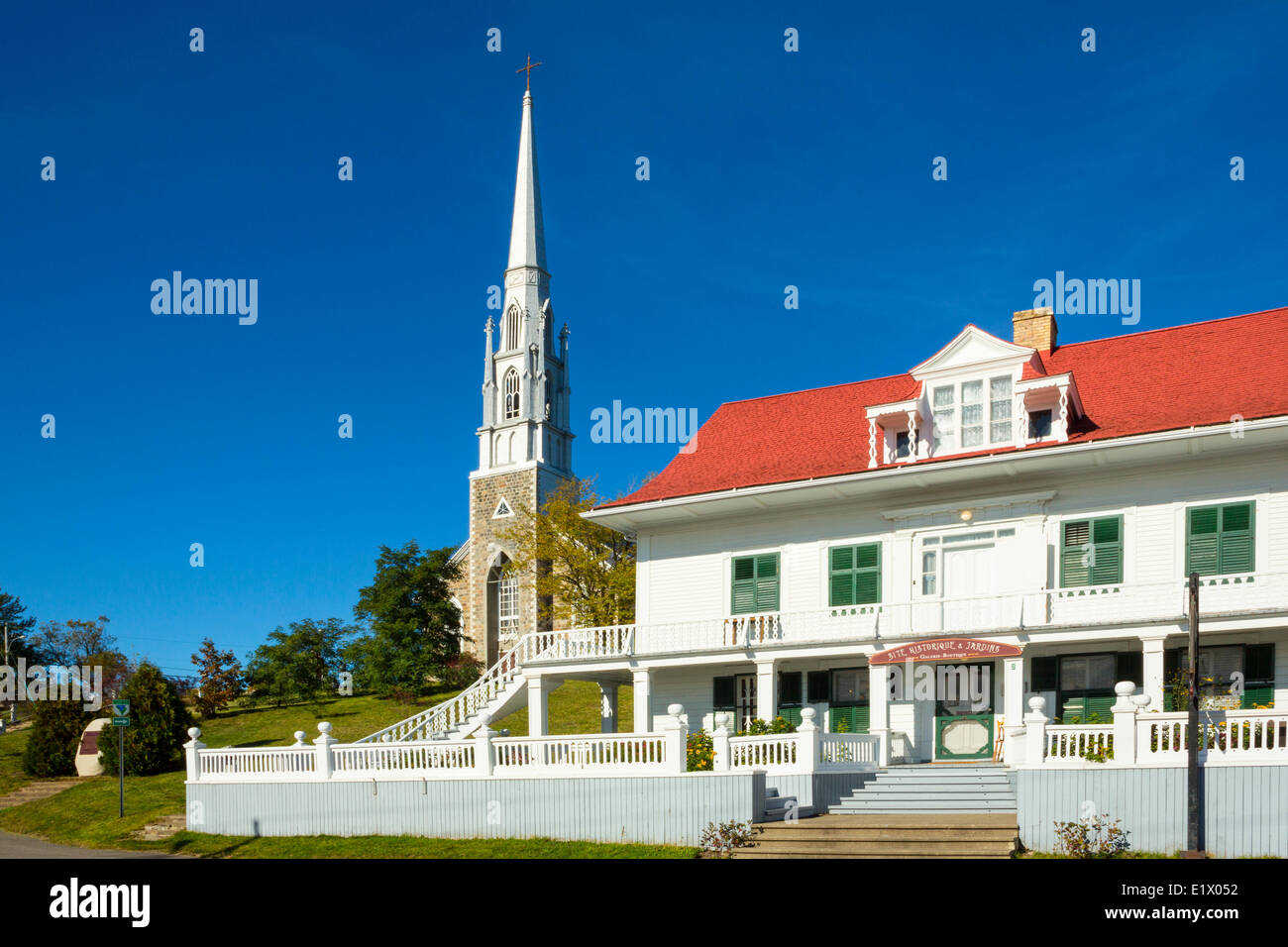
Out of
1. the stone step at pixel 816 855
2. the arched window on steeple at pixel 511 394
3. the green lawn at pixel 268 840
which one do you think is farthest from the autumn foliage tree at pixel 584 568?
the arched window on steeple at pixel 511 394

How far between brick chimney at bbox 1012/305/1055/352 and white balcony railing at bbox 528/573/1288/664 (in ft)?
23.7

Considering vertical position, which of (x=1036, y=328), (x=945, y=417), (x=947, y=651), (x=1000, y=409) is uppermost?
(x=1036, y=328)

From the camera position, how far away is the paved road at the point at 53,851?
848 inches

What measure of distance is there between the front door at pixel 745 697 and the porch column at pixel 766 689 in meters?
1.35

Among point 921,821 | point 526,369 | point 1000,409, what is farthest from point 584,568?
point 526,369

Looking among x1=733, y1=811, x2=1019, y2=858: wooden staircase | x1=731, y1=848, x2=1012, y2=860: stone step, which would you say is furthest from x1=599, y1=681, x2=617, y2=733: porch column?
x1=731, y1=848, x2=1012, y2=860: stone step

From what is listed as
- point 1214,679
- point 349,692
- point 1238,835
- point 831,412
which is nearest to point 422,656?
point 349,692

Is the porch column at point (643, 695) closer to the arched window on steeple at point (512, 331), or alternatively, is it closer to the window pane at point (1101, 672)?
the window pane at point (1101, 672)

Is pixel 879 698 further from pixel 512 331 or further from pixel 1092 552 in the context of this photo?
pixel 512 331

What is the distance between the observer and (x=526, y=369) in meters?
70.7

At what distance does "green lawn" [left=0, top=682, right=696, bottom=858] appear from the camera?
65.3 ft

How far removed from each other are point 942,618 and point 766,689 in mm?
4147

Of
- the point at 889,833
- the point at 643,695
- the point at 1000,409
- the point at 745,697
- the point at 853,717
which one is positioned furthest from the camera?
the point at 745,697
